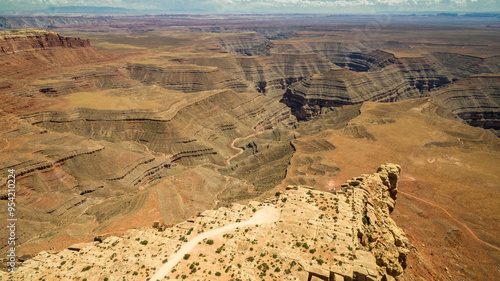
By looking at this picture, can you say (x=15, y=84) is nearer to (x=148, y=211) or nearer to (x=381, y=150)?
(x=148, y=211)

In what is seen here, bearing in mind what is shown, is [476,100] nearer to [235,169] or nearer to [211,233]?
[235,169]

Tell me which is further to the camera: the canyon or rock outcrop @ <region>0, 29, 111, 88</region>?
rock outcrop @ <region>0, 29, 111, 88</region>

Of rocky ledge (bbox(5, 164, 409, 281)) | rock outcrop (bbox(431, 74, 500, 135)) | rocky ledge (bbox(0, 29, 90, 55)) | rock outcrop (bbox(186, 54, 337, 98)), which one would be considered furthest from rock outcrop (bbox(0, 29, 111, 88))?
rock outcrop (bbox(431, 74, 500, 135))

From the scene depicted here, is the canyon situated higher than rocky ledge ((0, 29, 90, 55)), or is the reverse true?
rocky ledge ((0, 29, 90, 55))

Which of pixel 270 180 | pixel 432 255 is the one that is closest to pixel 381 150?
pixel 270 180

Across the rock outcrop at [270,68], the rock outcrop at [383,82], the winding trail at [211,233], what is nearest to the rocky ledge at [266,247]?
the winding trail at [211,233]

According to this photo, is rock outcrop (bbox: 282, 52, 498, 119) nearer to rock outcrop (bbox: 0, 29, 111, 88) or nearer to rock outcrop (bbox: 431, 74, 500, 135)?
rock outcrop (bbox: 431, 74, 500, 135)
